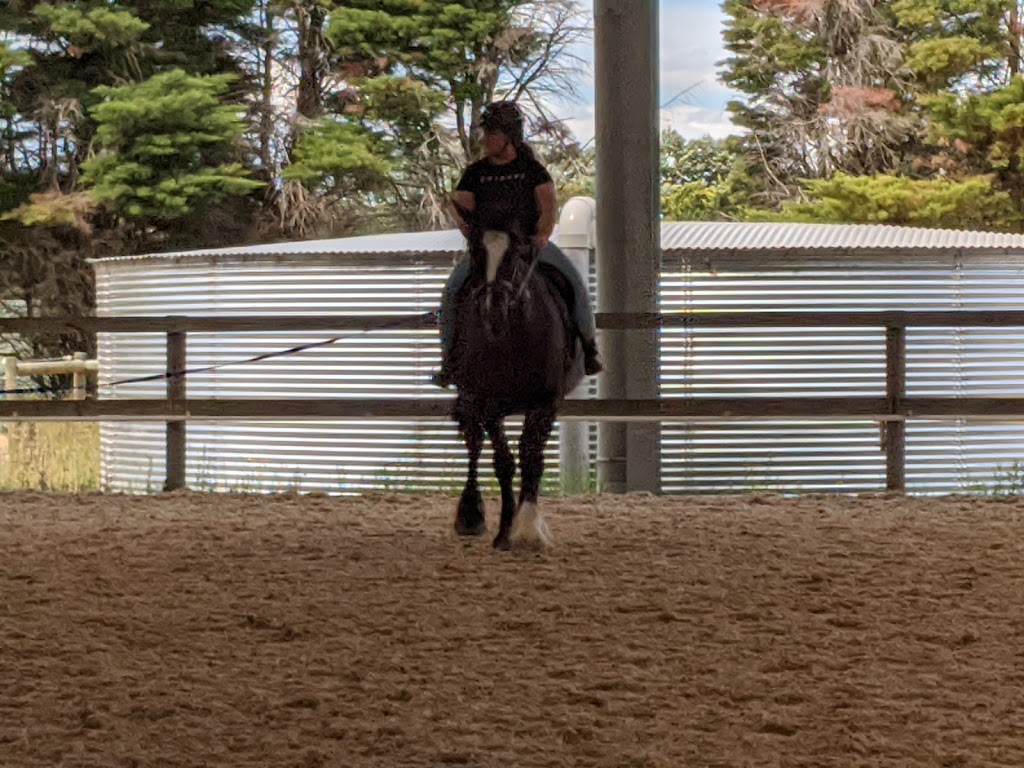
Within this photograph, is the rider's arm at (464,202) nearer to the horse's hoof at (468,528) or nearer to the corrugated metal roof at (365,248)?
the horse's hoof at (468,528)

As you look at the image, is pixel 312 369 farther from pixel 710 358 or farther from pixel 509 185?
pixel 509 185

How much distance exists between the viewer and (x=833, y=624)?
6.19 metres

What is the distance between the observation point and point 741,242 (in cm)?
1505

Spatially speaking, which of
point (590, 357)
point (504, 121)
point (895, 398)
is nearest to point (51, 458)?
point (895, 398)

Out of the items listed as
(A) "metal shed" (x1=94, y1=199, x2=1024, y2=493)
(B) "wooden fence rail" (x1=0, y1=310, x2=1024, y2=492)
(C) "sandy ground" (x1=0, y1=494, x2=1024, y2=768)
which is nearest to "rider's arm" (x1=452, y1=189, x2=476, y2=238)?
(C) "sandy ground" (x1=0, y1=494, x2=1024, y2=768)

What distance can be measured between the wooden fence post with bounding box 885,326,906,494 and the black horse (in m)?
3.14

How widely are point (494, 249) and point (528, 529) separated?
145 centimetres

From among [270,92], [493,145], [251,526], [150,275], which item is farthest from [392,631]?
[270,92]

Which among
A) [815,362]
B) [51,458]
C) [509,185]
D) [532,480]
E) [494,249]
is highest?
[509,185]

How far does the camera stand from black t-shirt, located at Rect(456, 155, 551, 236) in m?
7.75

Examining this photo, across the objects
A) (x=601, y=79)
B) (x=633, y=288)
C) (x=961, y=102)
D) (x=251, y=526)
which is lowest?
(x=251, y=526)

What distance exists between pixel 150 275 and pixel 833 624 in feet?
37.6

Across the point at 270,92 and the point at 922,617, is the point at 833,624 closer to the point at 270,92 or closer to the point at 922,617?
the point at 922,617

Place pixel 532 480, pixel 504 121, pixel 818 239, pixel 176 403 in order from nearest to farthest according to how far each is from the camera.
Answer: pixel 504 121, pixel 532 480, pixel 176 403, pixel 818 239
